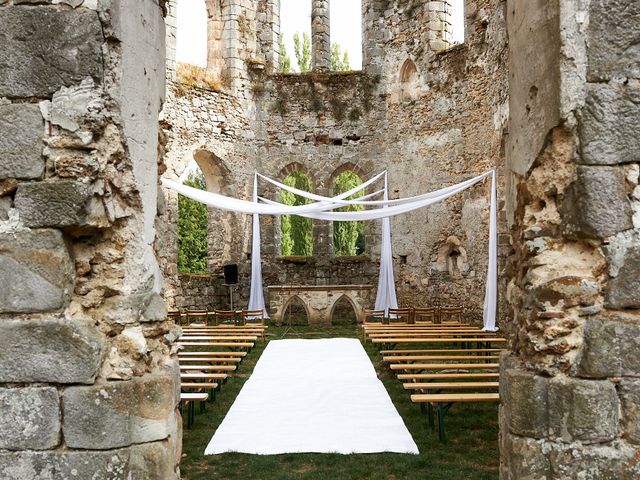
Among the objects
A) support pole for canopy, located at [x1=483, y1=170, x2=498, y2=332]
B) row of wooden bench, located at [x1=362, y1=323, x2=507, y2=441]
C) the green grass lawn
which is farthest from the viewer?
support pole for canopy, located at [x1=483, y1=170, x2=498, y2=332]

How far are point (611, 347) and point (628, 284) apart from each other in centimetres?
29

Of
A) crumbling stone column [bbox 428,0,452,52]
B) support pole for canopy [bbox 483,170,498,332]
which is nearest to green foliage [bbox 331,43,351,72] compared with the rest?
crumbling stone column [bbox 428,0,452,52]

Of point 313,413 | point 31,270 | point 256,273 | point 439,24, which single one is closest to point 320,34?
point 439,24

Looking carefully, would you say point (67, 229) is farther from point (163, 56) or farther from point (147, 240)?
point (163, 56)

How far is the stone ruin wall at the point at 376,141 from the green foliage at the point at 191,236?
8822 millimetres

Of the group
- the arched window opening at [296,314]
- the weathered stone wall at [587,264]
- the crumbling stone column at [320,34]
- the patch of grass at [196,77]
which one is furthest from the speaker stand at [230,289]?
A: the weathered stone wall at [587,264]

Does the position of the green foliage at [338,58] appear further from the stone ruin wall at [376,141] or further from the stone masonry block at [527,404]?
the stone masonry block at [527,404]

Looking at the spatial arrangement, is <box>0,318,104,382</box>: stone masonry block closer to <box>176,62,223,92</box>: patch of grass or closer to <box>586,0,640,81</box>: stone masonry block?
<box>586,0,640,81</box>: stone masonry block

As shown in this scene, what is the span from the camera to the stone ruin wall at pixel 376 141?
12.8 meters

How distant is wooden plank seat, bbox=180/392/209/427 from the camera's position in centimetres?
487

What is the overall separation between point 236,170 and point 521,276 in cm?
1170

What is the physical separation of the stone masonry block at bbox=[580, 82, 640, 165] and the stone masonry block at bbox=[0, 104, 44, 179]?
2.43m

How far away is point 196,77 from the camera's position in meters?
13.9

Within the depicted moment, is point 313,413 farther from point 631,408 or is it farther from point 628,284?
point 628,284
